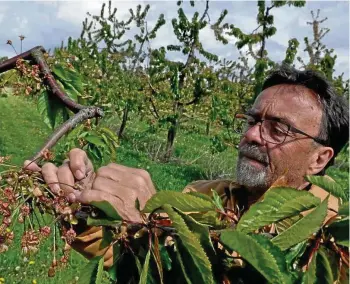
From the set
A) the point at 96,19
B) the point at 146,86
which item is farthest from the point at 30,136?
the point at 96,19

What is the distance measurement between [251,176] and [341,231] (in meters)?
1.25

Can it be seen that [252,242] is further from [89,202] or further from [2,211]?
[2,211]

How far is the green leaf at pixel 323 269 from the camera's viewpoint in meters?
1.10

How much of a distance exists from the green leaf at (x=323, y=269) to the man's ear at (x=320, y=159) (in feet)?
4.60

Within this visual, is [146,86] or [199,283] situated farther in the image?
[146,86]

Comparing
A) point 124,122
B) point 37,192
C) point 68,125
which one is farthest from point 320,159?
point 124,122

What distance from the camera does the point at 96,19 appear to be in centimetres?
2108

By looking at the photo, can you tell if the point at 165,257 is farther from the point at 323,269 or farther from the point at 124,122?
the point at 124,122

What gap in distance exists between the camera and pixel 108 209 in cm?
114

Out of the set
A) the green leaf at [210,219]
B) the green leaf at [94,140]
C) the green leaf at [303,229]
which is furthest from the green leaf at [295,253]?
the green leaf at [94,140]

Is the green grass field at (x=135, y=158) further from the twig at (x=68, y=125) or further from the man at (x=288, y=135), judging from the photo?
the twig at (x=68, y=125)

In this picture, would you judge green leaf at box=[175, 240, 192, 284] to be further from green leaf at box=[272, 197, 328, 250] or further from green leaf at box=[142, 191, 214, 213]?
green leaf at box=[272, 197, 328, 250]

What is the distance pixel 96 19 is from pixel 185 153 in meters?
7.96

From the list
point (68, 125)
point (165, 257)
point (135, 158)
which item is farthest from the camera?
point (135, 158)
